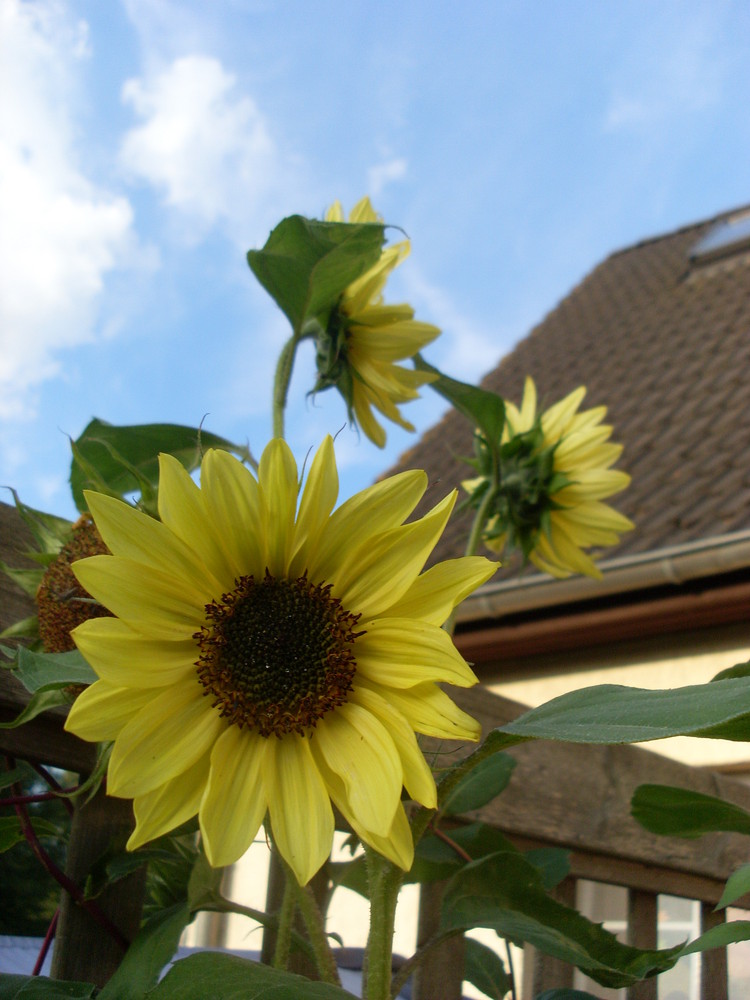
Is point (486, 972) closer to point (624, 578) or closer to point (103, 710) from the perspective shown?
point (103, 710)

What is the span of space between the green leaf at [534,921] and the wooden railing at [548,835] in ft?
0.80

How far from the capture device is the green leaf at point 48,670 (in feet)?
1.55

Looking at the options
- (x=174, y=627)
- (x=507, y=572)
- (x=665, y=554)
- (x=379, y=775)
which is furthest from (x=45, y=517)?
(x=507, y=572)

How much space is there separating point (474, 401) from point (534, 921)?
44 cm

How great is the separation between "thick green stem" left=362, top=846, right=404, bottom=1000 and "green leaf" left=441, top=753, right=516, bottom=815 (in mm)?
229

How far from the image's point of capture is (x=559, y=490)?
1.08 meters

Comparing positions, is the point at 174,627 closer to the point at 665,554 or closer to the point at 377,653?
the point at 377,653

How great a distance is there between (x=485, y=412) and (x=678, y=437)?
10.3 feet

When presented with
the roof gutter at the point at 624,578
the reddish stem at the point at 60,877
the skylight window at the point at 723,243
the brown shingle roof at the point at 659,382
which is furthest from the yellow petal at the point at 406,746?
the skylight window at the point at 723,243

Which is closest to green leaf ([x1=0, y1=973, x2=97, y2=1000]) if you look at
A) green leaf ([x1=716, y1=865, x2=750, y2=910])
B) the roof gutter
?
green leaf ([x1=716, y1=865, x2=750, y2=910])

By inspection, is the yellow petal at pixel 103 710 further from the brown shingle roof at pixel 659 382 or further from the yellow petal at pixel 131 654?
the brown shingle roof at pixel 659 382

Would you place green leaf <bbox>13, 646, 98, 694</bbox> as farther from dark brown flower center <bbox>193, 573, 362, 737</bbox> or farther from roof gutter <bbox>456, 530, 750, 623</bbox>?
roof gutter <bbox>456, 530, 750, 623</bbox>

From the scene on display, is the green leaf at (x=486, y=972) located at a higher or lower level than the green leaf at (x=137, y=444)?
lower

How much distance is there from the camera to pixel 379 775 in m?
0.47
